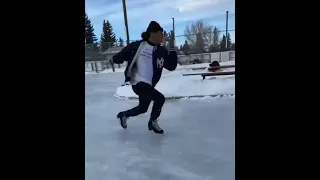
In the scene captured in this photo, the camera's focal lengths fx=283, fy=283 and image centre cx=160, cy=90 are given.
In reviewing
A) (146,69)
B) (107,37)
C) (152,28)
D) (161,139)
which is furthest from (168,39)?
(161,139)

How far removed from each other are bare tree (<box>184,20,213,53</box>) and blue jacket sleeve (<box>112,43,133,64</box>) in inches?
12.5

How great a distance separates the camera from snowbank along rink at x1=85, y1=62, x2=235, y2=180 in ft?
4.68

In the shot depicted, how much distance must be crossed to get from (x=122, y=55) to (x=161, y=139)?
50cm

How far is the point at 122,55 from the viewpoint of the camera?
155cm

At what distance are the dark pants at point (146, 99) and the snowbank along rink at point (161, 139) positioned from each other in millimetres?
28

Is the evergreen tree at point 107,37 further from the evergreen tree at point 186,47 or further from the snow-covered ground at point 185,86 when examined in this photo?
the evergreen tree at point 186,47

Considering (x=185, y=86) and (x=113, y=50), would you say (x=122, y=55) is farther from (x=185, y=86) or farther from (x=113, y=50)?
(x=185, y=86)

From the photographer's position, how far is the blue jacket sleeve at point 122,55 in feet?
5.05

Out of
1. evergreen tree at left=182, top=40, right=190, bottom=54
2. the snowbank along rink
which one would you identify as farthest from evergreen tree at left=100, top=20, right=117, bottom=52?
evergreen tree at left=182, top=40, right=190, bottom=54

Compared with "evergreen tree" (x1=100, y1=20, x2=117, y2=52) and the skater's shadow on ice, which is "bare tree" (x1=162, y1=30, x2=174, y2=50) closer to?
"evergreen tree" (x1=100, y1=20, x2=117, y2=52)

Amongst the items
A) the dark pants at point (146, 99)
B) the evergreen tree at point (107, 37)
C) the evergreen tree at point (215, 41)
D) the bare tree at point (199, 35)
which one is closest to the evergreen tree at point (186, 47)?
the bare tree at point (199, 35)

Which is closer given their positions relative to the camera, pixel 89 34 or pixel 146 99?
pixel 89 34
